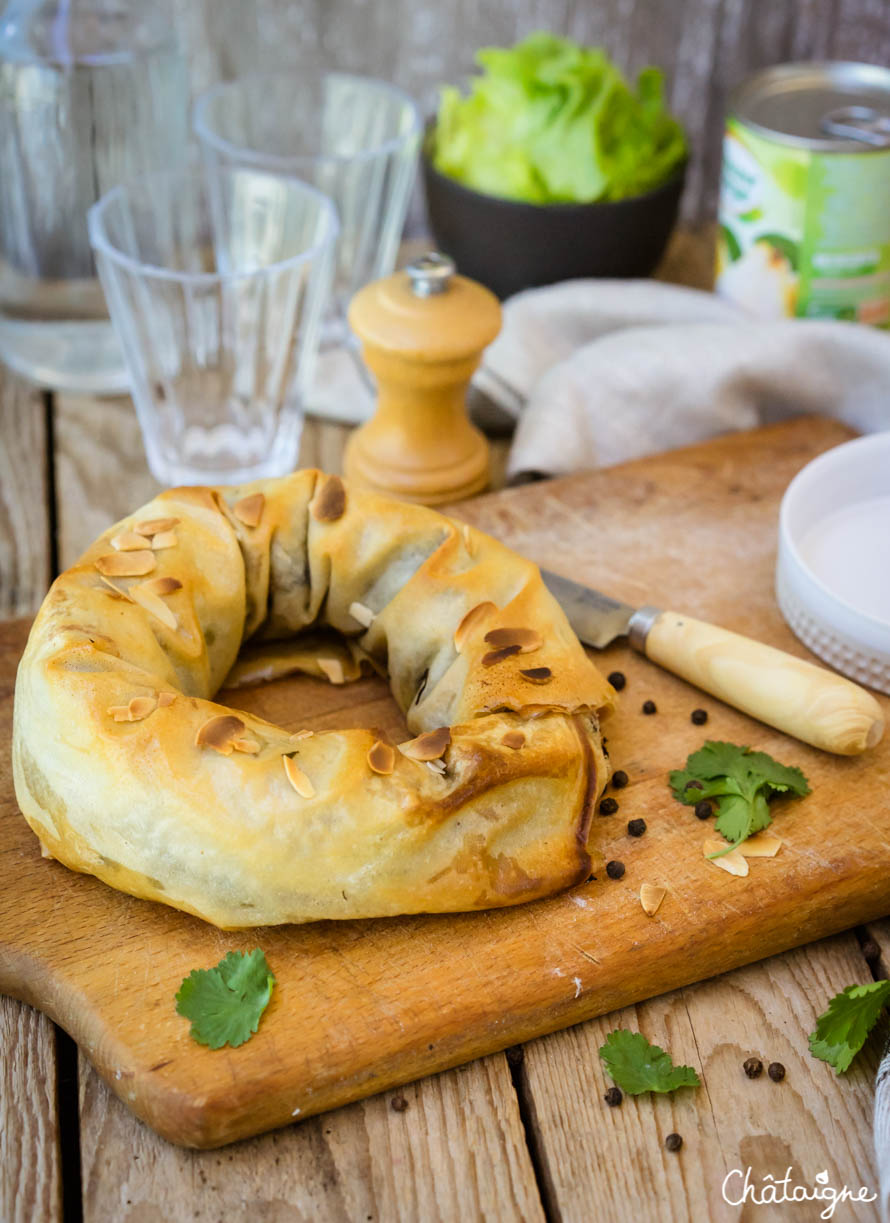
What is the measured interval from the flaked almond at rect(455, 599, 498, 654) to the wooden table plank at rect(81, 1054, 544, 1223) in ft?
1.62

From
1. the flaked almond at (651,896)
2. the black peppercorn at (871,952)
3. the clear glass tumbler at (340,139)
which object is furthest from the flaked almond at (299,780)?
the clear glass tumbler at (340,139)

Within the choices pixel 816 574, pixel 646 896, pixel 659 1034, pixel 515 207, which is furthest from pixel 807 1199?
pixel 515 207

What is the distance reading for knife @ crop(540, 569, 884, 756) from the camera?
149 cm

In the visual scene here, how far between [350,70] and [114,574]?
1.60 metres

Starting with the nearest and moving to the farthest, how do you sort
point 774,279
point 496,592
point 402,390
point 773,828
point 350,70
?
1. point 773,828
2. point 496,592
3. point 402,390
4. point 774,279
5. point 350,70

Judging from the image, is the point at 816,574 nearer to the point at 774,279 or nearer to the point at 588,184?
the point at 774,279

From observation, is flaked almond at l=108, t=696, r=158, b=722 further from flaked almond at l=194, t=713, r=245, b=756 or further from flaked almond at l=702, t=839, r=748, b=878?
flaked almond at l=702, t=839, r=748, b=878

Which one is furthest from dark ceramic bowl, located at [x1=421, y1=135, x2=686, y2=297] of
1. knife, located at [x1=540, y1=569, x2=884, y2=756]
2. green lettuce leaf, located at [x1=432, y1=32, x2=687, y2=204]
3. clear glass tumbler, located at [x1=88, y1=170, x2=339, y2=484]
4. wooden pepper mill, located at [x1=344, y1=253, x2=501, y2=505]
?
knife, located at [x1=540, y1=569, x2=884, y2=756]

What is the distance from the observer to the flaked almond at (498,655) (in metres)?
1.44

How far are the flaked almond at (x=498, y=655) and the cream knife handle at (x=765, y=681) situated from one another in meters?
0.27

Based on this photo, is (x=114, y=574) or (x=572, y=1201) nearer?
(x=572, y=1201)

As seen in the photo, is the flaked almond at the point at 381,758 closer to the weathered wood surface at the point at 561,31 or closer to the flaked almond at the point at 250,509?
the flaked almond at the point at 250,509

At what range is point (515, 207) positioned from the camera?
228 cm

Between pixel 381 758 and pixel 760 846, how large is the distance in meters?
0.45
